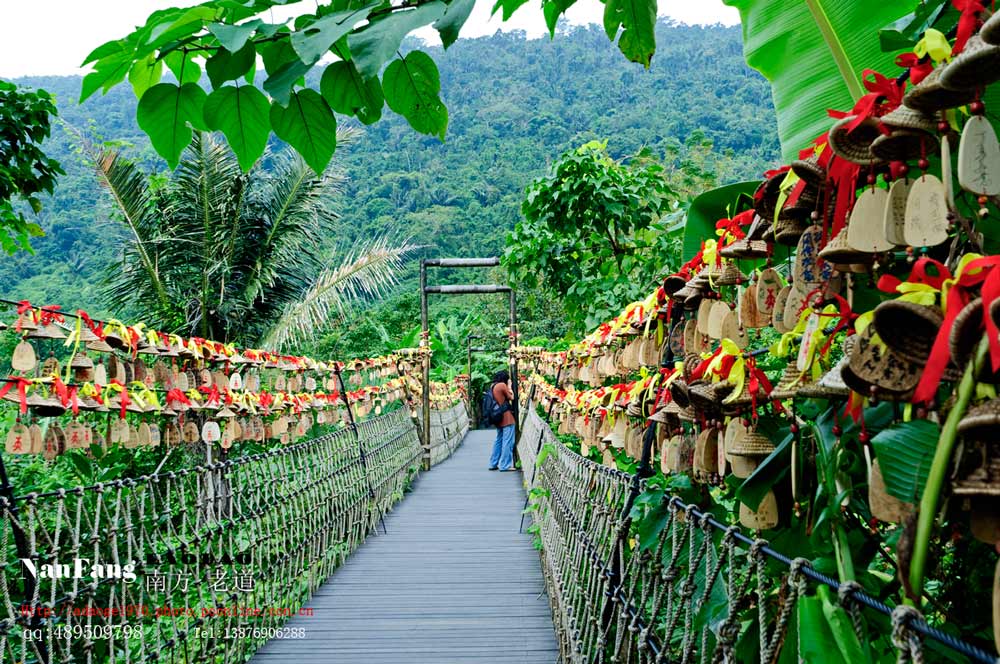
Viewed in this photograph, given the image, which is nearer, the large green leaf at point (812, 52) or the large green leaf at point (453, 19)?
the large green leaf at point (453, 19)

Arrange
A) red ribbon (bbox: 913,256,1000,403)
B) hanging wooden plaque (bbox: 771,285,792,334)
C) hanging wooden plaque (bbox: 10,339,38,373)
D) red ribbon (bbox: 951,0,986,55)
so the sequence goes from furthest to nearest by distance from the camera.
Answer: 1. hanging wooden plaque (bbox: 10,339,38,373)
2. hanging wooden plaque (bbox: 771,285,792,334)
3. red ribbon (bbox: 951,0,986,55)
4. red ribbon (bbox: 913,256,1000,403)

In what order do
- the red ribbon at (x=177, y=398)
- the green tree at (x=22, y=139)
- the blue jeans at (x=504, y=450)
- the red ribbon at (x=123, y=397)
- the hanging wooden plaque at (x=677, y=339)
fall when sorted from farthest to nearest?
the blue jeans at (x=504, y=450) → the green tree at (x=22, y=139) → the red ribbon at (x=177, y=398) → the red ribbon at (x=123, y=397) → the hanging wooden plaque at (x=677, y=339)

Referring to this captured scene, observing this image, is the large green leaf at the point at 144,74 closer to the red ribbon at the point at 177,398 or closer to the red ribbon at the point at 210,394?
the red ribbon at the point at 177,398

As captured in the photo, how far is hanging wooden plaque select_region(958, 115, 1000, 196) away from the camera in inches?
26.2

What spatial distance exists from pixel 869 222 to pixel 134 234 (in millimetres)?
9712

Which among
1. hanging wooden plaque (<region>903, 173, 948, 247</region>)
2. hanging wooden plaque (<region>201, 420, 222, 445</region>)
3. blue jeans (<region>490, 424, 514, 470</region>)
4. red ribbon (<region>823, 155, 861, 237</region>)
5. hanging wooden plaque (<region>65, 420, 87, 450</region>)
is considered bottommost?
blue jeans (<region>490, 424, 514, 470</region>)

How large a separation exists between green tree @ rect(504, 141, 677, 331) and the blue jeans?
405 cm

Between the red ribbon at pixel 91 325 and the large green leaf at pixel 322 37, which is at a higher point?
the large green leaf at pixel 322 37

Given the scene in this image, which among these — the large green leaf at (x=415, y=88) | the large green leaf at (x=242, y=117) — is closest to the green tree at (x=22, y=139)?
the large green leaf at (x=242, y=117)

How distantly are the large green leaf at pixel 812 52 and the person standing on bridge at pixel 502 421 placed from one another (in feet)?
26.8

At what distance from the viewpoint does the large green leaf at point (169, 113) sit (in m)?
1.09

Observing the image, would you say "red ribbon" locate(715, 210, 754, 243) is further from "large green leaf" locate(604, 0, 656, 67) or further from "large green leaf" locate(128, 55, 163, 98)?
"large green leaf" locate(128, 55, 163, 98)

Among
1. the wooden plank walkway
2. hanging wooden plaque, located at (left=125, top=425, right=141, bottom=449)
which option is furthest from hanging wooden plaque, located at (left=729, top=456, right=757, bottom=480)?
hanging wooden plaque, located at (left=125, top=425, right=141, bottom=449)

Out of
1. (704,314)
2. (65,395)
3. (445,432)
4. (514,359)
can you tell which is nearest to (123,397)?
(65,395)
